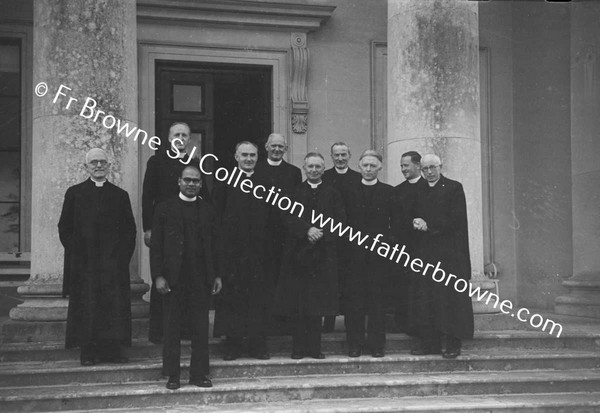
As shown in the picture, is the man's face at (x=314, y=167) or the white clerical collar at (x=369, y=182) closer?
the man's face at (x=314, y=167)

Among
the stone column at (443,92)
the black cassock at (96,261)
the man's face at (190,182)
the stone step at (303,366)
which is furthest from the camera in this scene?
the stone column at (443,92)

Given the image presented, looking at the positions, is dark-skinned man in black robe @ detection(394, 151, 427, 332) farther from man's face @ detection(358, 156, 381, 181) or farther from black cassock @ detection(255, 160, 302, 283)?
black cassock @ detection(255, 160, 302, 283)

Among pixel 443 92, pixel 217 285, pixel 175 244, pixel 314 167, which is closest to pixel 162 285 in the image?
pixel 175 244

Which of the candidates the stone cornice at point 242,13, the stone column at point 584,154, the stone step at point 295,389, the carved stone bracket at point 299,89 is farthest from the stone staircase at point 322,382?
the stone cornice at point 242,13

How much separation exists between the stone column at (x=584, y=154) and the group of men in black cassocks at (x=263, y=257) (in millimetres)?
3214

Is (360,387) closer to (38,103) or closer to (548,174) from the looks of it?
(38,103)

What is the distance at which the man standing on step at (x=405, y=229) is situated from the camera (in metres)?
7.83

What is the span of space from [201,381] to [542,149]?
6907mm

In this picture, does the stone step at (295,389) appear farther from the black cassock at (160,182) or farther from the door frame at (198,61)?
the door frame at (198,61)

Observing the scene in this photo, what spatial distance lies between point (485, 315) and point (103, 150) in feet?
13.4

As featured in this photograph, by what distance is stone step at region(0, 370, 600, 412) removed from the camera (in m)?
6.22

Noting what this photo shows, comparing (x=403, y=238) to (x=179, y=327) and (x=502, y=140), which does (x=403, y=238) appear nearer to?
(x=179, y=327)

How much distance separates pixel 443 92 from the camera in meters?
8.41

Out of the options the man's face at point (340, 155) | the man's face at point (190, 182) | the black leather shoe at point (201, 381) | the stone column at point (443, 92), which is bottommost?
the black leather shoe at point (201, 381)
